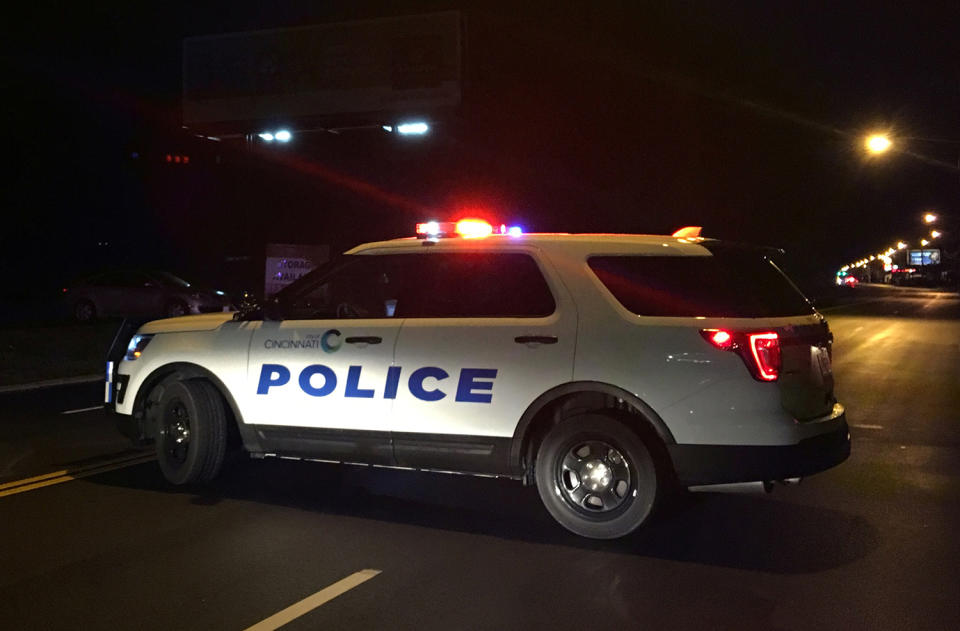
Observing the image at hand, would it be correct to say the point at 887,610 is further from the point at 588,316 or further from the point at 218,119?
the point at 218,119

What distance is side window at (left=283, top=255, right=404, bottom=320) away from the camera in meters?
6.41

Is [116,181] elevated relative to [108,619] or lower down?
elevated

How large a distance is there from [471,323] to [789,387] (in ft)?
6.41

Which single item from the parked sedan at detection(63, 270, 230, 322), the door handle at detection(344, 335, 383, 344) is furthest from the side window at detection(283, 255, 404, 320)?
the parked sedan at detection(63, 270, 230, 322)

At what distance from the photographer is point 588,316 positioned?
5461 millimetres

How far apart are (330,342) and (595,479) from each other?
2.02 m

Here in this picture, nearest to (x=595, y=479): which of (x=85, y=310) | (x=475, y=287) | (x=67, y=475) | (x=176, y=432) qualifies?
(x=475, y=287)

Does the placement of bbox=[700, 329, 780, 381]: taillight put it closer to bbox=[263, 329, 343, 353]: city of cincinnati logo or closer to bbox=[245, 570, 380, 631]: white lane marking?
bbox=[245, 570, 380, 631]: white lane marking

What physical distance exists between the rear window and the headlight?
3612mm

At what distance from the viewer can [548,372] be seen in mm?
5504

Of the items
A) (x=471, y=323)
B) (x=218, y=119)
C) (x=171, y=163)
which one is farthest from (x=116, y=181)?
(x=471, y=323)

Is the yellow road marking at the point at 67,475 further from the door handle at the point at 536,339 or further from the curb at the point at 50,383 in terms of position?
the curb at the point at 50,383

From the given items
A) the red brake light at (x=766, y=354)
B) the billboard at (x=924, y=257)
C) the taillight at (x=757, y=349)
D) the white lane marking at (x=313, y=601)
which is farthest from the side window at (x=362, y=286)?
the billboard at (x=924, y=257)

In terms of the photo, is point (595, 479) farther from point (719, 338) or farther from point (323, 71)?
point (323, 71)
